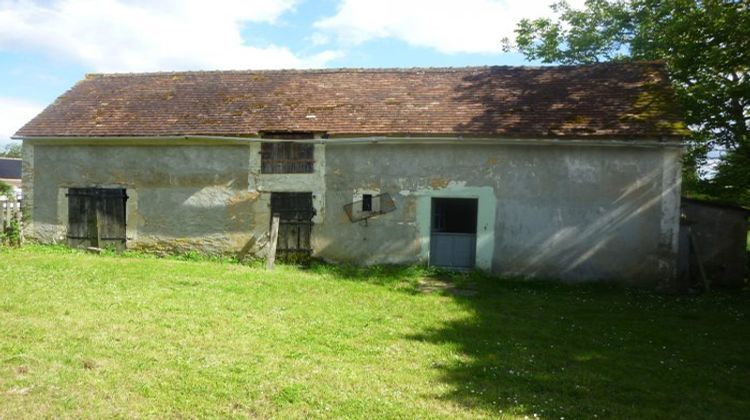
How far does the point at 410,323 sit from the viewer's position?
24.3 ft

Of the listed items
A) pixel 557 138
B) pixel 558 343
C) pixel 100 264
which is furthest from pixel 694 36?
pixel 100 264

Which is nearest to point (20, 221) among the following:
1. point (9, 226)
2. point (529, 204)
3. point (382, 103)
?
point (9, 226)

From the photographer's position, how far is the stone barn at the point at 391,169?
1106cm

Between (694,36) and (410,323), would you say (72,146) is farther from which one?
(694,36)

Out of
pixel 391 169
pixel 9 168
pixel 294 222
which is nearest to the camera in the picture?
pixel 391 169

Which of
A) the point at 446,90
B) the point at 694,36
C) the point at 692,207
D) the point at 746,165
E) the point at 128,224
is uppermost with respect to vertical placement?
the point at 694,36

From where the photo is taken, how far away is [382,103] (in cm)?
1320

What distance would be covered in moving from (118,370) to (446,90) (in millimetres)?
10894

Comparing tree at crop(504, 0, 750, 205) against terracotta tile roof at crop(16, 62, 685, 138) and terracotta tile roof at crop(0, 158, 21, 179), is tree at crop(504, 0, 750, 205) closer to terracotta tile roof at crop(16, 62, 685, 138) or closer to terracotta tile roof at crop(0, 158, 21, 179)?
terracotta tile roof at crop(16, 62, 685, 138)

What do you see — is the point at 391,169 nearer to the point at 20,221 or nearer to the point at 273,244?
the point at 273,244

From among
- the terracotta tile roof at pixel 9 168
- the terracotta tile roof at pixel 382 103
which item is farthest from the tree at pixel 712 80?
the terracotta tile roof at pixel 9 168

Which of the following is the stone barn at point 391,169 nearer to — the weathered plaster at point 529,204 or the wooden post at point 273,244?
the weathered plaster at point 529,204

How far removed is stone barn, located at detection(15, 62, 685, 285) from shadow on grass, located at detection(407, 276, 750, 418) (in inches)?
88.2

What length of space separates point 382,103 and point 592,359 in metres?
8.89
